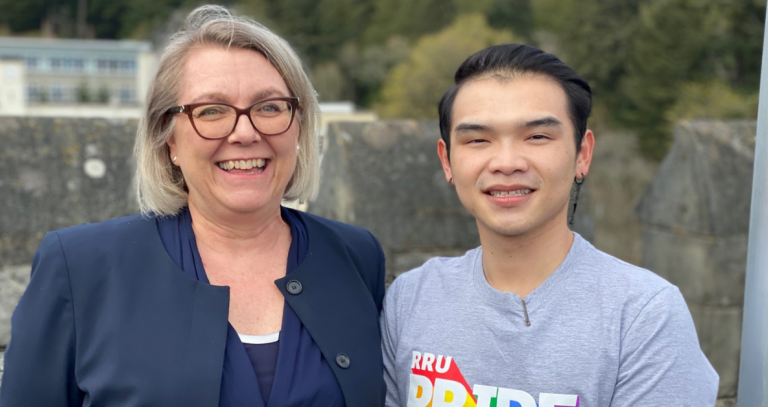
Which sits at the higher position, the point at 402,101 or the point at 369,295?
the point at 402,101

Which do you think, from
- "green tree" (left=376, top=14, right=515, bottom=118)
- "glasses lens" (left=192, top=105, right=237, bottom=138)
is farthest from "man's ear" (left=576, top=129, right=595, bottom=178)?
"green tree" (left=376, top=14, right=515, bottom=118)

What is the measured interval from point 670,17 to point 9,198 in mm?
38974

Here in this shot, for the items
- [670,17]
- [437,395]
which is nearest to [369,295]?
[437,395]

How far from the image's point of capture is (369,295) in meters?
2.40

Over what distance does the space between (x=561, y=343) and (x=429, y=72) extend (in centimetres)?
4469

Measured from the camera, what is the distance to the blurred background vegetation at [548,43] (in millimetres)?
33812

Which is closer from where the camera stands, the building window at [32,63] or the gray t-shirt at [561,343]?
the gray t-shirt at [561,343]

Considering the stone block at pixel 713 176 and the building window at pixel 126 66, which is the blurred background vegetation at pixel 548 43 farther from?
the stone block at pixel 713 176

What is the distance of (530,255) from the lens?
208 centimetres

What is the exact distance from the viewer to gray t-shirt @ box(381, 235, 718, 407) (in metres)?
1.83

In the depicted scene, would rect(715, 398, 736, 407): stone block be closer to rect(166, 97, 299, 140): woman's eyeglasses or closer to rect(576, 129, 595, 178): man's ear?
rect(576, 129, 595, 178): man's ear

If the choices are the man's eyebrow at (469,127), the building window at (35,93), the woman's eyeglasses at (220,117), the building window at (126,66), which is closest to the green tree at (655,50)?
the man's eyebrow at (469,127)

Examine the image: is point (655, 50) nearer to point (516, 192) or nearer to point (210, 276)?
point (516, 192)

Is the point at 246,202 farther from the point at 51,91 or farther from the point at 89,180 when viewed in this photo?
the point at 51,91
